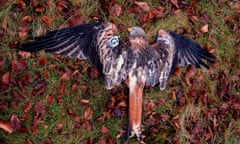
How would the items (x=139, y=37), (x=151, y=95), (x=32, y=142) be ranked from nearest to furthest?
(x=139, y=37) < (x=32, y=142) < (x=151, y=95)

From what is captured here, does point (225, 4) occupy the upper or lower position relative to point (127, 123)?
upper

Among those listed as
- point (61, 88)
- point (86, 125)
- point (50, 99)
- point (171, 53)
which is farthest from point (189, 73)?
point (50, 99)

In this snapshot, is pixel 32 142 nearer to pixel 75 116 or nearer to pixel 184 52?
pixel 75 116

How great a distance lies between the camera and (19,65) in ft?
11.0

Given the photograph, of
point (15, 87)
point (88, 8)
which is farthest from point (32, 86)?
point (88, 8)

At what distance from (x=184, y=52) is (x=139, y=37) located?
1.37ft

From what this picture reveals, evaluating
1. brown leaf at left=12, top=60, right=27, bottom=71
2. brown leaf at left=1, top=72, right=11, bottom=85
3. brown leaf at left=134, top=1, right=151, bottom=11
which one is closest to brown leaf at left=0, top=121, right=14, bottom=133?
brown leaf at left=1, top=72, right=11, bottom=85

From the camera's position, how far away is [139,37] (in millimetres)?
3195

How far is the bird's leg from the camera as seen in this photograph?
3.19 meters

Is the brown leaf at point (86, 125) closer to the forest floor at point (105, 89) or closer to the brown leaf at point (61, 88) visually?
the forest floor at point (105, 89)

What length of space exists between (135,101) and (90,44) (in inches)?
23.2

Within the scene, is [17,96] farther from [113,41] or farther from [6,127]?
[113,41]

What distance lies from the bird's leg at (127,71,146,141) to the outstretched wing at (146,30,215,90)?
15cm

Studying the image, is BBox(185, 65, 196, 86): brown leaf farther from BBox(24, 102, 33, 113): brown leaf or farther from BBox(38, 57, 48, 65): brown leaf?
BBox(24, 102, 33, 113): brown leaf
